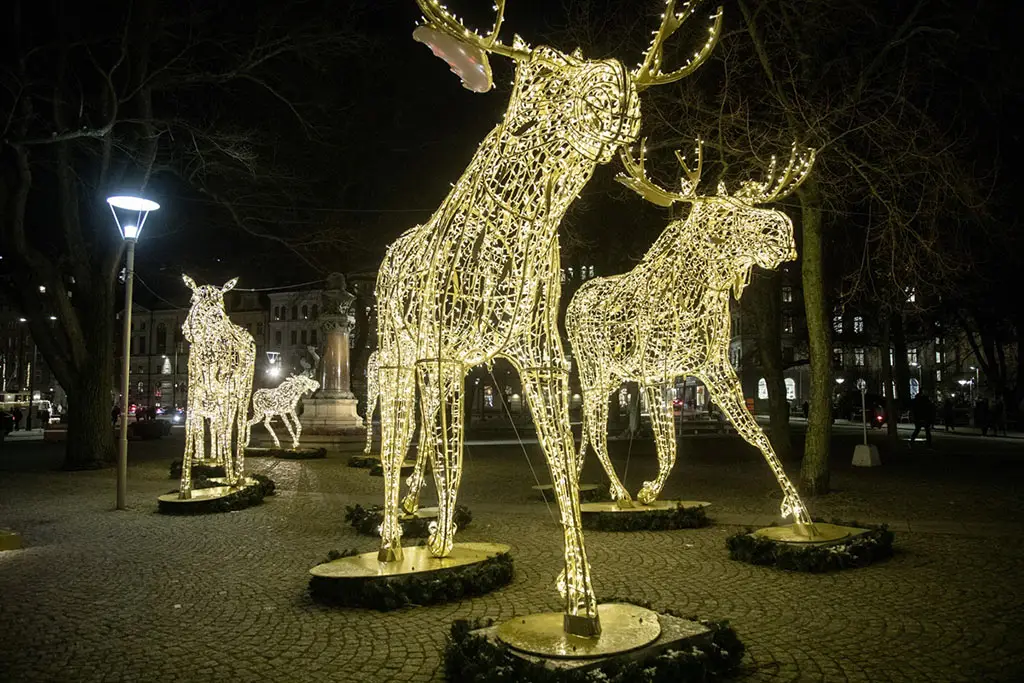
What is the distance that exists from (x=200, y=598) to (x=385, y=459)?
191cm

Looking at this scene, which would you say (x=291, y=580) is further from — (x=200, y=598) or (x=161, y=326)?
(x=161, y=326)

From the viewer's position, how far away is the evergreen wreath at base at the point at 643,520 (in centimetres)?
892

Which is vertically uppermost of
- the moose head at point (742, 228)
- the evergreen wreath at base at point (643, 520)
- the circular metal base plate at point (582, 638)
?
the moose head at point (742, 228)

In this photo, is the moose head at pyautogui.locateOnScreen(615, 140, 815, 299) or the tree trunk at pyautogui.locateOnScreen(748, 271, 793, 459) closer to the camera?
the moose head at pyautogui.locateOnScreen(615, 140, 815, 299)

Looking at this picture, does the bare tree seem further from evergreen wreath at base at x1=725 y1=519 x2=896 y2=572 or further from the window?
the window

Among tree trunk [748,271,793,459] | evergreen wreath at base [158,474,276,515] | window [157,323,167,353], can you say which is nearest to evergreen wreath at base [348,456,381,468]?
evergreen wreath at base [158,474,276,515]

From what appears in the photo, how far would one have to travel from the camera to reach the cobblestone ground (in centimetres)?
464

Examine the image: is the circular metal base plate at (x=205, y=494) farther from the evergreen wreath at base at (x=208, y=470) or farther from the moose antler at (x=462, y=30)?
the moose antler at (x=462, y=30)

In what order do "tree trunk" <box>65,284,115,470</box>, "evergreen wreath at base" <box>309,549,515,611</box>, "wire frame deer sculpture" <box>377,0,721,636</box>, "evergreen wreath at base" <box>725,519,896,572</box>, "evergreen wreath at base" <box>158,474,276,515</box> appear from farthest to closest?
"tree trunk" <box>65,284,115,470</box>
"evergreen wreath at base" <box>158,474,276,515</box>
"evergreen wreath at base" <box>725,519,896,572</box>
"evergreen wreath at base" <box>309,549,515,611</box>
"wire frame deer sculpture" <box>377,0,721,636</box>

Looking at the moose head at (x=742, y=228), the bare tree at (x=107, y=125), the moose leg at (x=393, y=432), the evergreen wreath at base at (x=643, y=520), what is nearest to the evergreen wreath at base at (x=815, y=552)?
the evergreen wreath at base at (x=643, y=520)

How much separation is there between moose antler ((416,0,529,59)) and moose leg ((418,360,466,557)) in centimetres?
226

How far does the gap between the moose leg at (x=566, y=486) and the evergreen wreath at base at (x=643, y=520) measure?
4.40 m

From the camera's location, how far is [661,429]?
9.59 metres

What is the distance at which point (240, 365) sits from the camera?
12.7 m
